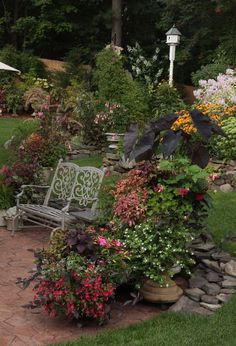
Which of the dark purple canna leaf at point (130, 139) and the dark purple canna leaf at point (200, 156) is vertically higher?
the dark purple canna leaf at point (130, 139)

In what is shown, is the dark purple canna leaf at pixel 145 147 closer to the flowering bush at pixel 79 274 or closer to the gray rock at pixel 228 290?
the flowering bush at pixel 79 274

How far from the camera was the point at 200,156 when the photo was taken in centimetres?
462

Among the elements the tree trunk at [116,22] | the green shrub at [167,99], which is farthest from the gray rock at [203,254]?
the tree trunk at [116,22]

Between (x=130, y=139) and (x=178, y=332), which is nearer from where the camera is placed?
(x=178, y=332)

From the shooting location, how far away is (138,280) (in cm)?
457

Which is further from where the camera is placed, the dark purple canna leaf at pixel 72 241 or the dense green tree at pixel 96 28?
the dense green tree at pixel 96 28

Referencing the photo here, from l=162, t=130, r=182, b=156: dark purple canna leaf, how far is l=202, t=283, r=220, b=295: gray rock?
4.19ft

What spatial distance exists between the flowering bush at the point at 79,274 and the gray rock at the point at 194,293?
64 centimetres

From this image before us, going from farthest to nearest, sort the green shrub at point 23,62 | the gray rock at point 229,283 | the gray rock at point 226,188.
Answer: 1. the green shrub at point 23,62
2. the gray rock at point 226,188
3. the gray rock at point 229,283

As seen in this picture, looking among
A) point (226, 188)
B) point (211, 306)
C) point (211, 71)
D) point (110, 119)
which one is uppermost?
point (211, 71)

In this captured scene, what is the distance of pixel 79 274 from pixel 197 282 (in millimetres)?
1281

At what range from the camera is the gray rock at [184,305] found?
4.43 metres

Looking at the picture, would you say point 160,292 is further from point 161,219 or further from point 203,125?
point 203,125

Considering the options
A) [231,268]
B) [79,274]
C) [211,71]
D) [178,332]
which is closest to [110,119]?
[211,71]
